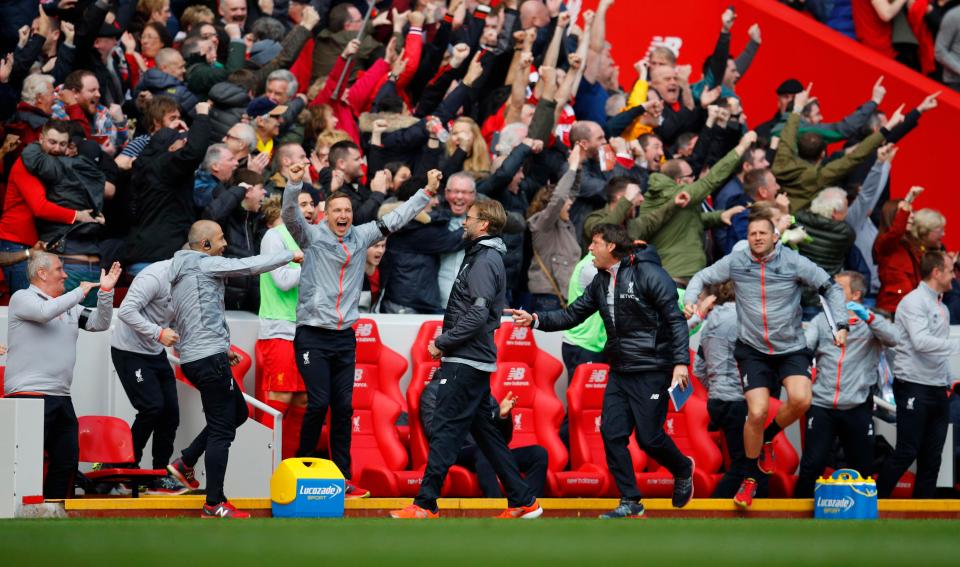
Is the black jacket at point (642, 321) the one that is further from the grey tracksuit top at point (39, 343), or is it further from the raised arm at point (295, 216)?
Result: the grey tracksuit top at point (39, 343)

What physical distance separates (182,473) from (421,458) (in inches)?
74.1

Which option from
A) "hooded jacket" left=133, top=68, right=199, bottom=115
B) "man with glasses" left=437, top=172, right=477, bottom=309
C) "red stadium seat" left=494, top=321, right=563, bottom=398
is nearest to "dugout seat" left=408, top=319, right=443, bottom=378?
"man with glasses" left=437, top=172, right=477, bottom=309

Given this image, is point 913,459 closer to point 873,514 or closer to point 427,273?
point 873,514

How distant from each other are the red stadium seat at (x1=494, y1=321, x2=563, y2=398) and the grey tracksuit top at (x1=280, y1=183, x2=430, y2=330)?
1.88 m

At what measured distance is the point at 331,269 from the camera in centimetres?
1075

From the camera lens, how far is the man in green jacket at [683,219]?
13703mm

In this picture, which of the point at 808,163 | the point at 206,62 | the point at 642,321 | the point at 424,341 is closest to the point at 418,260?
the point at 424,341

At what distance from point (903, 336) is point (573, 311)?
3272mm

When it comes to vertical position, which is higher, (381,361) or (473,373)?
(473,373)

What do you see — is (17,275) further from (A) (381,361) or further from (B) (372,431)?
(B) (372,431)

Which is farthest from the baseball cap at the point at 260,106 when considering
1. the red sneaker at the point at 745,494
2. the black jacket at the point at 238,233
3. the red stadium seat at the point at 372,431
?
the red sneaker at the point at 745,494

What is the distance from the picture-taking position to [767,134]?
17.0m

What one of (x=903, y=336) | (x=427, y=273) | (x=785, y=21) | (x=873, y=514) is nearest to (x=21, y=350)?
(x=427, y=273)

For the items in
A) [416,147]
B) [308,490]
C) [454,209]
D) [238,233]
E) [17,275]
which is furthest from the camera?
[416,147]
